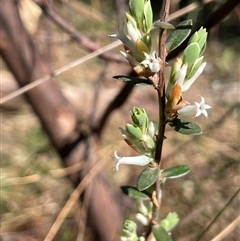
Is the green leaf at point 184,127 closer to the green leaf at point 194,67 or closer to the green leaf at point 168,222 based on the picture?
the green leaf at point 194,67

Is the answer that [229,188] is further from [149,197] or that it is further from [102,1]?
Answer: [102,1]

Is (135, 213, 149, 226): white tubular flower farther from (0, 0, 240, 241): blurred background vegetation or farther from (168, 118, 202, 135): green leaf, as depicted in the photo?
(0, 0, 240, 241): blurred background vegetation

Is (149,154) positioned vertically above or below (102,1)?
above

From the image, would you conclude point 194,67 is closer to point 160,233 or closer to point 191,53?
point 191,53

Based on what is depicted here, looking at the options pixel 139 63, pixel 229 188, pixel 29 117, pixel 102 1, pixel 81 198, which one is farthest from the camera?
pixel 102 1

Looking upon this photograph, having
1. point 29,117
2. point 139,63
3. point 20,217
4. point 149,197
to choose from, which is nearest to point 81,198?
point 20,217
